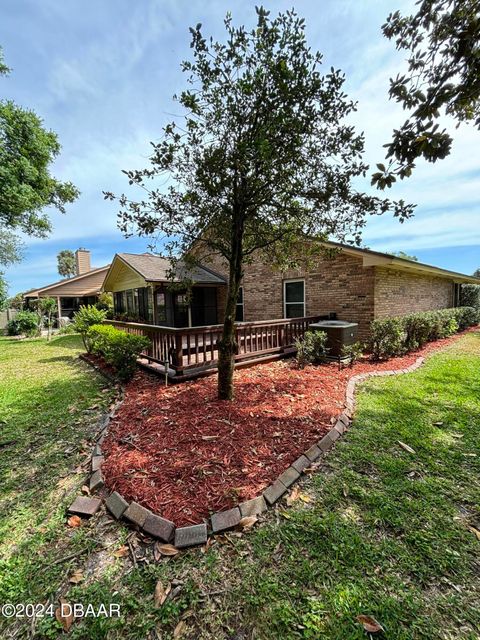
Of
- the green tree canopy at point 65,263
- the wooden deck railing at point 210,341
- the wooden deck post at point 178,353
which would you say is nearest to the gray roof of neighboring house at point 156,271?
the wooden deck railing at point 210,341

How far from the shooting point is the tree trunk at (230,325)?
4.51 metres

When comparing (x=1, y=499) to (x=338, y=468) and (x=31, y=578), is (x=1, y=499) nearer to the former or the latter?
(x=31, y=578)

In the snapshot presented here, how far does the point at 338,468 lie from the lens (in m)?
3.09

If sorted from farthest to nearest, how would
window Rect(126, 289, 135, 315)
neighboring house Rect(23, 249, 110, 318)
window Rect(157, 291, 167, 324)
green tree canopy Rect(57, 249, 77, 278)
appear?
green tree canopy Rect(57, 249, 77, 278)
neighboring house Rect(23, 249, 110, 318)
window Rect(126, 289, 135, 315)
window Rect(157, 291, 167, 324)

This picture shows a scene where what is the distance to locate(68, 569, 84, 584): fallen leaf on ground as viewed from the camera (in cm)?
194

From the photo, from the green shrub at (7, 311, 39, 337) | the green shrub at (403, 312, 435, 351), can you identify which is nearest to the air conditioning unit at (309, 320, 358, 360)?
the green shrub at (403, 312, 435, 351)

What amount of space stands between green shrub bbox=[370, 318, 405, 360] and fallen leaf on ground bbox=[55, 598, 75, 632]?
8.05 meters

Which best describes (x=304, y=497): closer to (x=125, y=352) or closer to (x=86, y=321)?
(x=125, y=352)

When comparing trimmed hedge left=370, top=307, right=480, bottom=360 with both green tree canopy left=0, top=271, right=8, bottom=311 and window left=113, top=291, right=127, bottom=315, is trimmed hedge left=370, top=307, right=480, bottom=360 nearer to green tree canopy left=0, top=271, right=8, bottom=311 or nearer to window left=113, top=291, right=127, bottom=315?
window left=113, top=291, right=127, bottom=315

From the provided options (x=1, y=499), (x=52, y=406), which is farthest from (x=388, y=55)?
(x=52, y=406)

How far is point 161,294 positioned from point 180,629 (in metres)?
13.0

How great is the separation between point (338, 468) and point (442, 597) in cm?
134

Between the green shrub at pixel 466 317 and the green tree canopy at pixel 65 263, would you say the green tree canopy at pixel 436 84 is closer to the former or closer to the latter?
the green shrub at pixel 466 317

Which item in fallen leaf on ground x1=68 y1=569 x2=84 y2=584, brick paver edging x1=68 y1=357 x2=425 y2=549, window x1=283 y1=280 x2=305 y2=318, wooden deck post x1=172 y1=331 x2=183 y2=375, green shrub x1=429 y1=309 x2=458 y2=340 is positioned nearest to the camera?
fallen leaf on ground x1=68 y1=569 x2=84 y2=584
